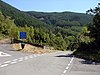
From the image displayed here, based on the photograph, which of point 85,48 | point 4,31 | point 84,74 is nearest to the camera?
point 84,74

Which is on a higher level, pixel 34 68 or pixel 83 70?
pixel 34 68

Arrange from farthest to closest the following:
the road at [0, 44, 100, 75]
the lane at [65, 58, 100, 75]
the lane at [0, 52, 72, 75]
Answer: the lane at [65, 58, 100, 75] → the road at [0, 44, 100, 75] → the lane at [0, 52, 72, 75]

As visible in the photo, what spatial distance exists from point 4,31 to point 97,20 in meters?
62.5

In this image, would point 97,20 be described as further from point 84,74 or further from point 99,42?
point 84,74

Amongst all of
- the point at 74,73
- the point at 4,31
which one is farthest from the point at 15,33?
the point at 74,73

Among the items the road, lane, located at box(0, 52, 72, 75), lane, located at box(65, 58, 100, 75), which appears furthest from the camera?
lane, located at box(65, 58, 100, 75)

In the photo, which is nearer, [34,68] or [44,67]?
[34,68]

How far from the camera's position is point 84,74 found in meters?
16.2

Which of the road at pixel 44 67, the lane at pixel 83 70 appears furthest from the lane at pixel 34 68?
the lane at pixel 83 70

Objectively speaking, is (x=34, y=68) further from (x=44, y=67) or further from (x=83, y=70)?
(x=83, y=70)

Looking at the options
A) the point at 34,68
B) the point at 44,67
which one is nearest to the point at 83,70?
the point at 44,67

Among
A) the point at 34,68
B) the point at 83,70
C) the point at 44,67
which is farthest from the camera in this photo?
the point at 44,67

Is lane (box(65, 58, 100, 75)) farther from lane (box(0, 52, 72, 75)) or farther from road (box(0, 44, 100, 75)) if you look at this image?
lane (box(0, 52, 72, 75))

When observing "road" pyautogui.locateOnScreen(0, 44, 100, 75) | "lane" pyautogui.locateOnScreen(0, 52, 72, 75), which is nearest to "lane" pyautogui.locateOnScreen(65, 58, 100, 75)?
"road" pyautogui.locateOnScreen(0, 44, 100, 75)
